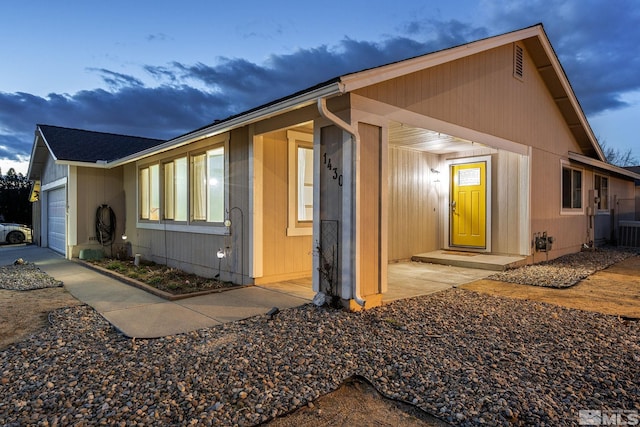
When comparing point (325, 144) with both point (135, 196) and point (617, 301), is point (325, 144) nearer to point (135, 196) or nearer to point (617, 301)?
point (617, 301)

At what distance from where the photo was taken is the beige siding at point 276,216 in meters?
6.09

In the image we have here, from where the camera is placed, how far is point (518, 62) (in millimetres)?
8117

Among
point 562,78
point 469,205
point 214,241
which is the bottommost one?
point 214,241

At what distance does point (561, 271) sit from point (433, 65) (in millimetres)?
4842

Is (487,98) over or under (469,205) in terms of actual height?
over

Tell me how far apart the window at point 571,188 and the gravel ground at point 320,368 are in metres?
6.92

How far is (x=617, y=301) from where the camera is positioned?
510cm

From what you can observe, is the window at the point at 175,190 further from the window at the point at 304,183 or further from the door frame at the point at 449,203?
the door frame at the point at 449,203

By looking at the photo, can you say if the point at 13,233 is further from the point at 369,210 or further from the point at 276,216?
the point at 369,210

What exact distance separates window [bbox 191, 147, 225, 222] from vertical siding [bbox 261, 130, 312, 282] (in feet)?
3.40

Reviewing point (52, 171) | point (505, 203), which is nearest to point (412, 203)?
point (505, 203)

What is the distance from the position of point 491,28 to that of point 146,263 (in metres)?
34.2

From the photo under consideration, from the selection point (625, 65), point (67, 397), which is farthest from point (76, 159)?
point (625, 65)

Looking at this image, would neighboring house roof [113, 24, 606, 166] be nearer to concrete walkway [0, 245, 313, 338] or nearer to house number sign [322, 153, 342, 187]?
house number sign [322, 153, 342, 187]
